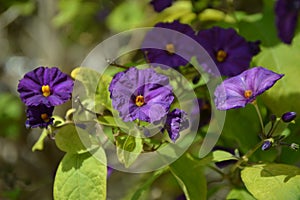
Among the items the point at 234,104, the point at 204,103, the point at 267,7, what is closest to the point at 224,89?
the point at 234,104

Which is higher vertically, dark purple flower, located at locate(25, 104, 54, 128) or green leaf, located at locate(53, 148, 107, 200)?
dark purple flower, located at locate(25, 104, 54, 128)

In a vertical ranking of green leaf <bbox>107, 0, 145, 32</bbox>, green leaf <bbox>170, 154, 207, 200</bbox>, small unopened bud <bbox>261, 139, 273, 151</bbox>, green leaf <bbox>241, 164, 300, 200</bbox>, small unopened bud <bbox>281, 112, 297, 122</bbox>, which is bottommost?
green leaf <bbox>241, 164, 300, 200</bbox>

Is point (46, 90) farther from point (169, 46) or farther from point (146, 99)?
point (169, 46)

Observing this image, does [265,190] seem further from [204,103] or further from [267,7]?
[267,7]

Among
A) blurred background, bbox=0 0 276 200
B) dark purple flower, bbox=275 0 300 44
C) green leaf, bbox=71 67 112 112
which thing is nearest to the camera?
green leaf, bbox=71 67 112 112

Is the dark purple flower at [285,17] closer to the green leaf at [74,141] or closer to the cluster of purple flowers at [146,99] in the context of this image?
the cluster of purple flowers at [146,99]

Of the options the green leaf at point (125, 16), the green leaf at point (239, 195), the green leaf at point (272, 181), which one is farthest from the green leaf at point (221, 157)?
the green leaf at point (125, 16)

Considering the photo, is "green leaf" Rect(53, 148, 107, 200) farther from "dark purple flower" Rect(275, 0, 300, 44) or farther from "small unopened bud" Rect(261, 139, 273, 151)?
"dark purple flower" Rect(275, 0, 300, 44)

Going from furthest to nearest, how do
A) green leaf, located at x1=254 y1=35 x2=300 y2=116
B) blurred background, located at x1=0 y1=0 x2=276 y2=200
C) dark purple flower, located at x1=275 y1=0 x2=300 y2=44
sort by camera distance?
blurred background, located at x1=0 y1=0 x2=276 y2=200 < dark purple flower, located at x1=275 y1=0 x2=300 y2=44 < green leaf, located at x1=254 y1=35 x2=300 y2=116

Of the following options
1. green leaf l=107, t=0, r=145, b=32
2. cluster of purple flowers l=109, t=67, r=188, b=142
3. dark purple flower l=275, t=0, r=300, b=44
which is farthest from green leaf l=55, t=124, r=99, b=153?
green leaf l=107, t=0, r=145, b=32
